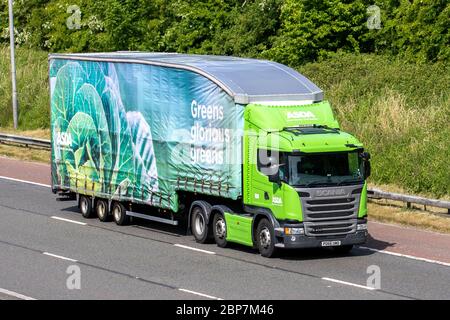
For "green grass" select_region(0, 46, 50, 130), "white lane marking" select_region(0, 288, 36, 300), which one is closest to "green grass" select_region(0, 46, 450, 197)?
"green grass" select_region(0, 46, 50, 130)

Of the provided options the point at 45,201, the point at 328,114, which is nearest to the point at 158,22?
the point at 45,201

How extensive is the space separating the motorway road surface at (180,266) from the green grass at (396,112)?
3.94m

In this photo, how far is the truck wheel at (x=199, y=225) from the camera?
25438 mm

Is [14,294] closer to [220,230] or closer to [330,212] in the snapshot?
[220,230]

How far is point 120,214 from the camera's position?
92.9 ft

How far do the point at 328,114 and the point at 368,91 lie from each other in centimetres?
1417

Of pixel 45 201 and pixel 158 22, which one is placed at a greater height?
pixel 158 22

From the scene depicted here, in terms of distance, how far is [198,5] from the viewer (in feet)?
164

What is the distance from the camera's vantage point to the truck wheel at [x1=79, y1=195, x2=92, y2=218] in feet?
96.4

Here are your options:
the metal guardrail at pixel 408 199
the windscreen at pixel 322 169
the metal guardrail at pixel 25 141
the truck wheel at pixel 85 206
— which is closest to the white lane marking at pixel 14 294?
the windscreen at pixel 322 169

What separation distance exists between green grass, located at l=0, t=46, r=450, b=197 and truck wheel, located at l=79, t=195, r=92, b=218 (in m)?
8.09

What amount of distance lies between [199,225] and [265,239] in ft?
7.76

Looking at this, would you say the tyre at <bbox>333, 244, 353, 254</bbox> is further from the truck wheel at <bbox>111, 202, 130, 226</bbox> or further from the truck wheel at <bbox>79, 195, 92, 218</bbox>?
the truck wheel at <bbox>79, 195, 92, 218</bbox>

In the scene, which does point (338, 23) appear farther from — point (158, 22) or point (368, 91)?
point (158, 22)
